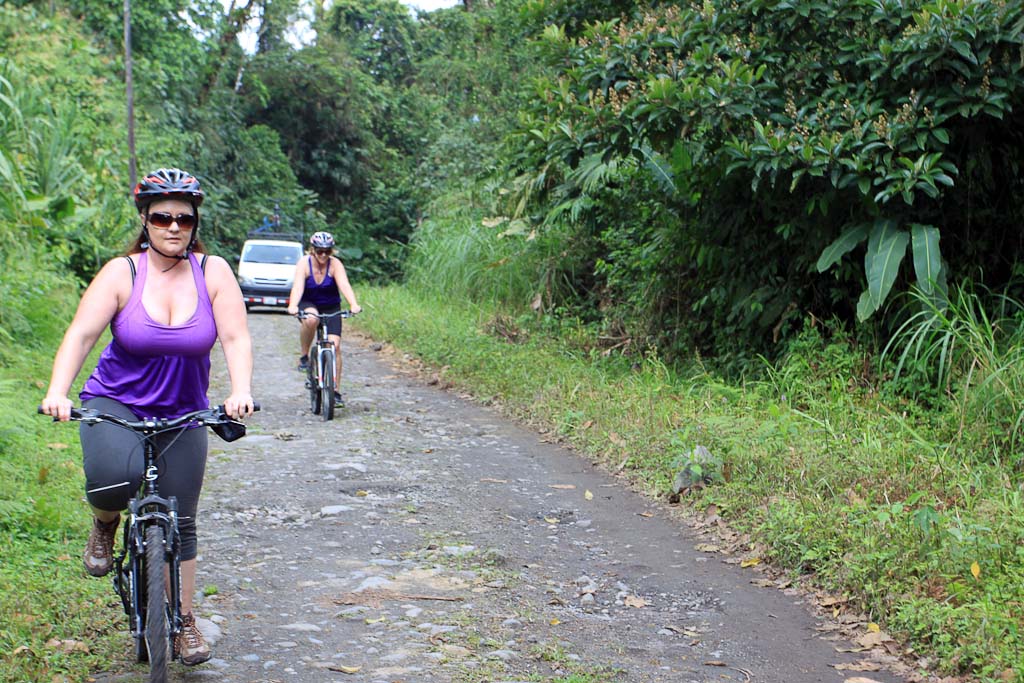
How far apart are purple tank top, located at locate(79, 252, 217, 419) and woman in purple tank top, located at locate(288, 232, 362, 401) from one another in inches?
256

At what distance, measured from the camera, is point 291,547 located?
6320mm

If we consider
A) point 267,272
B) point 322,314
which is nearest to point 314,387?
point 322,314

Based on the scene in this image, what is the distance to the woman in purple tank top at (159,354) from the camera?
4.12 meters

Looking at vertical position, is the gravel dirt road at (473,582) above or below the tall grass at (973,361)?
below

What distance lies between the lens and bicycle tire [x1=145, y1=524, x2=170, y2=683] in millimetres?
3898

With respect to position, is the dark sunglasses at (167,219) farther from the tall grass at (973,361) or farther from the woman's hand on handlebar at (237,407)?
the tall grass at (973,361)

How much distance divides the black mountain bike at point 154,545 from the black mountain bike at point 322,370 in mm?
6250

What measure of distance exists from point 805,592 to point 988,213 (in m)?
4.81

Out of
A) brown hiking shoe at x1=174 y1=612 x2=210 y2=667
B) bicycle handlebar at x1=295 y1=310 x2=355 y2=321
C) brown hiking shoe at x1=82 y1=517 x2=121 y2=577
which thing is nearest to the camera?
brown hiking shoe at x1=174 y1=612 x2=210 y2=667

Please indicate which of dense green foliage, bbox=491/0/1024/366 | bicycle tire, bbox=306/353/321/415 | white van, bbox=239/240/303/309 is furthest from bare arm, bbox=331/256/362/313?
white van, bbox=239/240/303/309

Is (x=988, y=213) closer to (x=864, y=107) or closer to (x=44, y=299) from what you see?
(x=864, y=107)

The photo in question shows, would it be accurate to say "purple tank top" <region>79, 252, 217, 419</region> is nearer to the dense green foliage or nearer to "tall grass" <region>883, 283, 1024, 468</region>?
"tall grass" <region>883, 283, 1024, 468</region>

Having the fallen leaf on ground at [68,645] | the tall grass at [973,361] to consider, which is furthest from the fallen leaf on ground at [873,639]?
the fallen leaf on ground at [68,645]

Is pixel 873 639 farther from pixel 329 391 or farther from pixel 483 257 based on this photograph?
pixel 483 257
